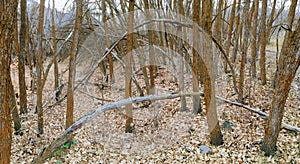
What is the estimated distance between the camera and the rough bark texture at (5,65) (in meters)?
1.70

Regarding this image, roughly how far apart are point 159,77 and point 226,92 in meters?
2.75

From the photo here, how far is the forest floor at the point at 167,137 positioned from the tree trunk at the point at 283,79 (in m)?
0.28

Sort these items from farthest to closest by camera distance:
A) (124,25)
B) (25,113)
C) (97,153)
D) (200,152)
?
(124,25), (25,113), (97,153), (200,152)

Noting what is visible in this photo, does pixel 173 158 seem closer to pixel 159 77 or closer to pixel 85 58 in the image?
pixel 159 77

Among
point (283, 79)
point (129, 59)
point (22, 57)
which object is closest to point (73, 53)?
point (129, 59)

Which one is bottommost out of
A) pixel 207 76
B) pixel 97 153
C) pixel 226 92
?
pixel 97 153

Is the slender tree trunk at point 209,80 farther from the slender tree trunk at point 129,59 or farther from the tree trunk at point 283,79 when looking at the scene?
the slender tree trunk at point 129,59

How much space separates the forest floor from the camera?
3.87m

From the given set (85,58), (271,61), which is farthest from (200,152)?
(85,58)

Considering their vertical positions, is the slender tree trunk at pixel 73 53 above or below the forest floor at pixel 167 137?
above

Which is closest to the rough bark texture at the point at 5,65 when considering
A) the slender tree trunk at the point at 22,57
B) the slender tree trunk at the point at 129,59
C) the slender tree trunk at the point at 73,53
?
the slender tree trunk at the point at 73,53

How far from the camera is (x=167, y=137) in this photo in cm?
473

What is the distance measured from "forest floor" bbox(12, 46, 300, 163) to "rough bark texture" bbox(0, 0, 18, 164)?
2.39 meters

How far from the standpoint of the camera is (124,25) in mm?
8102
